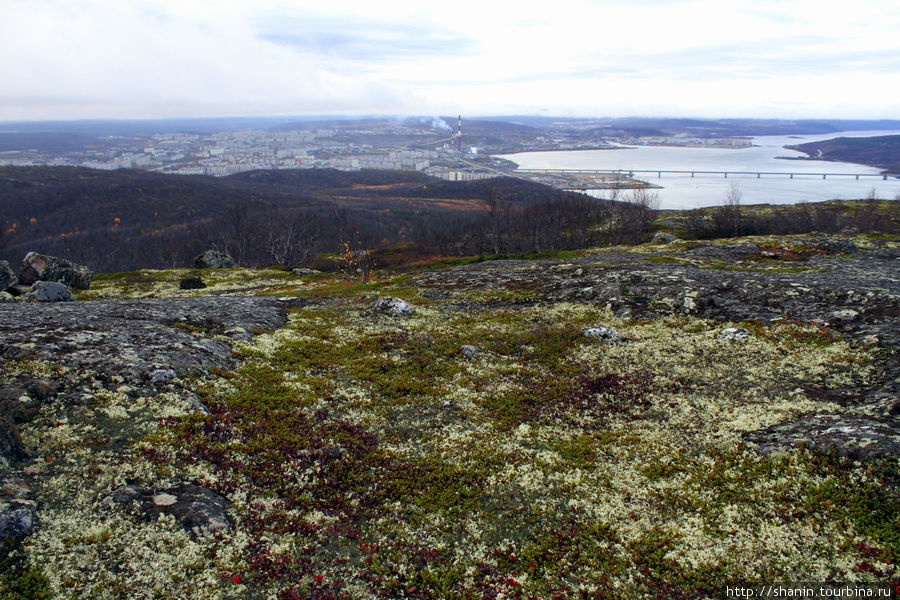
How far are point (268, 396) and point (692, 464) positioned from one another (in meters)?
15.1

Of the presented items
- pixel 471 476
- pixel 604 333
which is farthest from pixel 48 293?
pixel 604 333

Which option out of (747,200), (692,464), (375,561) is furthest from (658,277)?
(747,200)

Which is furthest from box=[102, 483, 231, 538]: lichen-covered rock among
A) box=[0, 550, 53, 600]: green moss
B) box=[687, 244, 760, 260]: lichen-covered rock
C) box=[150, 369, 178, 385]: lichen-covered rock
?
box=[687, 244, 760, 260]: lichen-covered rock

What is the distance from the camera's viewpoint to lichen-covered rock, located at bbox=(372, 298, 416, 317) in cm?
3246

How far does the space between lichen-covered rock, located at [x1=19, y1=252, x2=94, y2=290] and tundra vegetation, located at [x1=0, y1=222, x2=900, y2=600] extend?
53.8 m

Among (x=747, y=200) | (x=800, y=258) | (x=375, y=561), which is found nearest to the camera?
(x=375, y=561)

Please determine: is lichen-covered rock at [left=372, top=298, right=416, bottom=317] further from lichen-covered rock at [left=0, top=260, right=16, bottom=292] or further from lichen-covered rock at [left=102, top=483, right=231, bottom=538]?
lichen-covered rock at [left=0, top=260, right=16, bottom=292]

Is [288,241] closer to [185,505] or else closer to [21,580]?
[185,505]

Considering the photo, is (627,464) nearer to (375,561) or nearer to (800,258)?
(375,561)

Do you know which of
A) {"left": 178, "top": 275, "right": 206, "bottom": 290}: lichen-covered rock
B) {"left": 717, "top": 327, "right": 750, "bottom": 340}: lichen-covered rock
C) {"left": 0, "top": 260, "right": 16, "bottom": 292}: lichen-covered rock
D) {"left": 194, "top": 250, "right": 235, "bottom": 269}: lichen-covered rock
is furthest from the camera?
{"left": 194, "top": 250, "right": 235, "bottom": 269}: lichen-covered rock

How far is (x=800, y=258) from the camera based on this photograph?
171 ft

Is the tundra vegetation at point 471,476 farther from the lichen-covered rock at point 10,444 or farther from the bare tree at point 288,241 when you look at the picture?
the bare tree at point 288,241

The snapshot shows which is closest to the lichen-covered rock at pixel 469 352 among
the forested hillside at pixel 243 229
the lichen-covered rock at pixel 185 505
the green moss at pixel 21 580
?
the lichen-covered rock at pixel 185 505

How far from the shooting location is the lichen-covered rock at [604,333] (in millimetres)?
25188
